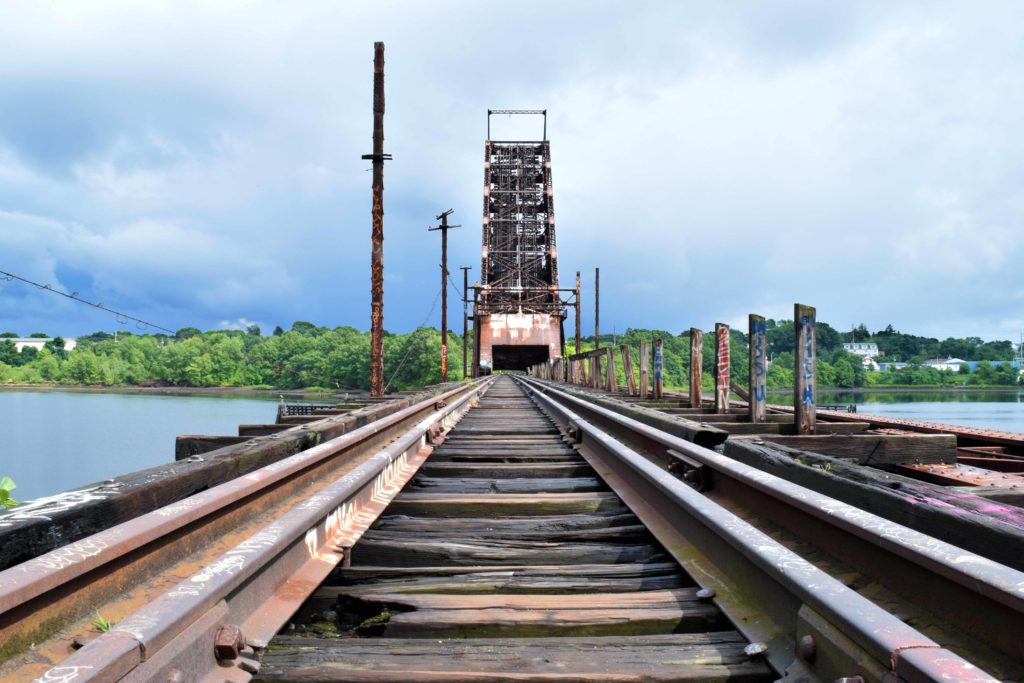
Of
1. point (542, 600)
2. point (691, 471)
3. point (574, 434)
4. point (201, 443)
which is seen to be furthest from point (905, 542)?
point (574, 434)

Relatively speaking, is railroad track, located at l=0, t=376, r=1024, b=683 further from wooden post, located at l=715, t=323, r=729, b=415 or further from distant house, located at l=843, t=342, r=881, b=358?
distant house, located at l=843, t=342, r=881, b=358

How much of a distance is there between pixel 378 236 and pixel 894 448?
11.3 m

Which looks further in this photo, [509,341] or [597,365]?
[509,341]

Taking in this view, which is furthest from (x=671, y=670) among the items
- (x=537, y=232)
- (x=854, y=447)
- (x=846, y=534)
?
(x=537, y=232)

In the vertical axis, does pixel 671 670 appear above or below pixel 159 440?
above

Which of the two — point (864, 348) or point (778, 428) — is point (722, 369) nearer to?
point (778, 428)

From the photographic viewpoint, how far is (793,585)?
5.48 feet

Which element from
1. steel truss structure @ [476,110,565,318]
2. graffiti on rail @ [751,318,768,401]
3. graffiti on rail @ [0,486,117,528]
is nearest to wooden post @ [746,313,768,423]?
graffiti on rail @ [751,318,768,401]

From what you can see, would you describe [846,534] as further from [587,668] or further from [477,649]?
[477,649]

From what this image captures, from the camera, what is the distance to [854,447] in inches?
160

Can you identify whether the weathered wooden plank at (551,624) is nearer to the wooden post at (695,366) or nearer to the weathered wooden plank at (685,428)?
the weathered wooden plank at (685,428)

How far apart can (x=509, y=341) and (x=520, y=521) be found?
34717mm

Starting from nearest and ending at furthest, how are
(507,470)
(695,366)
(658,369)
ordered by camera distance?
(507,470) < (695,366) < (658,369)

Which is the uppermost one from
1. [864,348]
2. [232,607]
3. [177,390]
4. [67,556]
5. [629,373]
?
[864,348]
